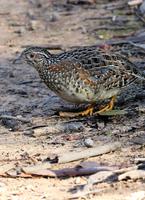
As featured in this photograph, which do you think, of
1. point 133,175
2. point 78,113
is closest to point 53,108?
point 78,113

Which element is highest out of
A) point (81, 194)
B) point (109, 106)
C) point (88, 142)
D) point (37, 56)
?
point (37, 56)

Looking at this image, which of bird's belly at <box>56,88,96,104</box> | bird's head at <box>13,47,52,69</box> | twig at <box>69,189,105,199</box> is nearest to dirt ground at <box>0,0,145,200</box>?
twig at <box>69,189,105,199</box>

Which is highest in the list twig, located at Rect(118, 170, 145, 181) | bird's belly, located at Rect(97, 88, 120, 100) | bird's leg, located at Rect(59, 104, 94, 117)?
bird's belly, located at Rect(97, 88, 120, 100)

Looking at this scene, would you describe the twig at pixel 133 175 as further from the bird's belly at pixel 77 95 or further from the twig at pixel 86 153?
the bird's belly at pixel 77 95

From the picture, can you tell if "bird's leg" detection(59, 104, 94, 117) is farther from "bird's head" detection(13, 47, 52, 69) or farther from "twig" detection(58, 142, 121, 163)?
"twig" detection(58, 142, 121, 163)

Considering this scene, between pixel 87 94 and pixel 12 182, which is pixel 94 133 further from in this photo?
pixel 12 182

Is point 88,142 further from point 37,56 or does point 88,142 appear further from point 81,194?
point 37,56
